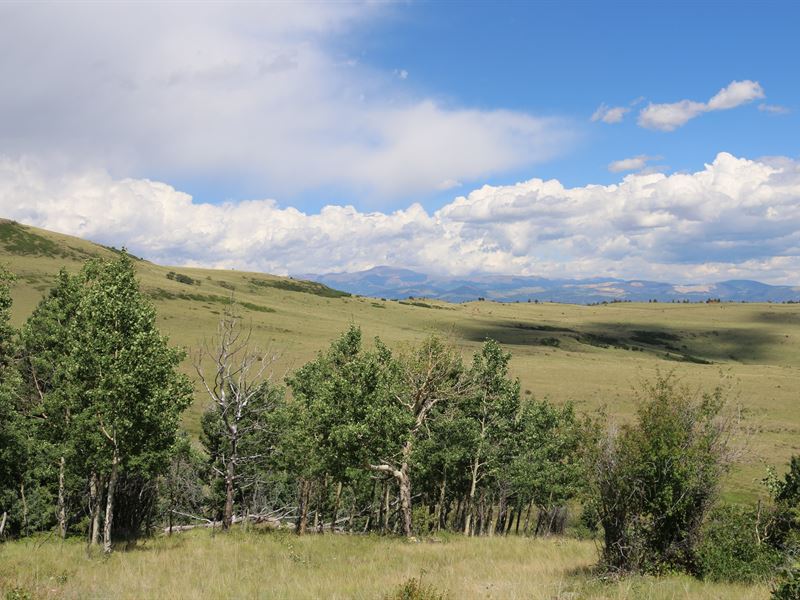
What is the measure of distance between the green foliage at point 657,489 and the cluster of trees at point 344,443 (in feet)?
0.18

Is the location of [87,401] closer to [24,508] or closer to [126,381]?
[126,381]

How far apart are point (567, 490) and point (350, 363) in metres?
20.4

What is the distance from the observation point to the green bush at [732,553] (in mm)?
15487

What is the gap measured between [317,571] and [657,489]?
1066 cm

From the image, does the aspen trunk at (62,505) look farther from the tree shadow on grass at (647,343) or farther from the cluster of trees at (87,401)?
the tree shadow on grass at (647,343)

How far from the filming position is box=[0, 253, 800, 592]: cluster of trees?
16297mm

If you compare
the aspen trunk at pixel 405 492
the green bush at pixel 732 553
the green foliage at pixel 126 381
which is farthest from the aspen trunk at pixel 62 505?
the green bush at pixel 732 553

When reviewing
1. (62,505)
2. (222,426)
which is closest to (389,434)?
(222,426)

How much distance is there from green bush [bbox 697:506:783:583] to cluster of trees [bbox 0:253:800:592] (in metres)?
0.05

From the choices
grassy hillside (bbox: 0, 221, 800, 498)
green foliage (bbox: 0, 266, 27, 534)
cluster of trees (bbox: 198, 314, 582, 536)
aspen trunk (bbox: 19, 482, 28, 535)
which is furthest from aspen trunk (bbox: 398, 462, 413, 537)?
aspen trunk (bbox: 19, 482, 28, 535)

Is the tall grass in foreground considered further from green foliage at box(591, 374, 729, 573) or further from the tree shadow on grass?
the tree shadow on grass

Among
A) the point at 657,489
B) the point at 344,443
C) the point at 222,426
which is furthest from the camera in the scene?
the point at 222,426

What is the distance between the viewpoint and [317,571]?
1767cm

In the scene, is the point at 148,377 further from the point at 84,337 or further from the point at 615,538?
the point at 615,538
